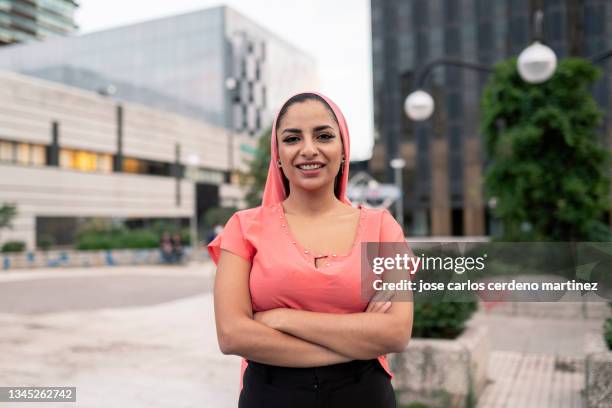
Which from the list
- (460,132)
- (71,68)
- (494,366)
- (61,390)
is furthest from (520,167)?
(71,68)

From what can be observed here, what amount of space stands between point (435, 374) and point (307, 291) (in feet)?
11.2

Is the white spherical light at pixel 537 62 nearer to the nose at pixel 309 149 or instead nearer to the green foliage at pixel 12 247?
the nose at pixel 309 149

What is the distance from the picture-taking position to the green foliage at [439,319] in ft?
18.2

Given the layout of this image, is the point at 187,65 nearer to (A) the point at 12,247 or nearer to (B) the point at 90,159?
(B) the point at 90,159

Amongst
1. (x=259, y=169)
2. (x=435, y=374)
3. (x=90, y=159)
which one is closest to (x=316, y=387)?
(x=435, y=374)

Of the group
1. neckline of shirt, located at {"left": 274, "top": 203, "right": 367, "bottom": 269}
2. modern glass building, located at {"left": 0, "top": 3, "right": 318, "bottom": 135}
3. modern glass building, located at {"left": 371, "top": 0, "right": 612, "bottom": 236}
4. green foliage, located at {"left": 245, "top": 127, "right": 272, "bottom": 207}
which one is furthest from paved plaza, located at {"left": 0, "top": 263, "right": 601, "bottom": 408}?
modern glass building, located at {"left": 0, "top": 3, "right": 318, "bottom": 135}

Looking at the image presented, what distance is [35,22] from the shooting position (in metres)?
97.8

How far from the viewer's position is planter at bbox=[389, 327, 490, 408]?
479 centimetres

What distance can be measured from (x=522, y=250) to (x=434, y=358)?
120 inches

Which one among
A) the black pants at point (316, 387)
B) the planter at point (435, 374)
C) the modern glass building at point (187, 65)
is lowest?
the planter at point (435, 374)

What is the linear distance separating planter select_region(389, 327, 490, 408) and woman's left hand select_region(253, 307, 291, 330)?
128 inches

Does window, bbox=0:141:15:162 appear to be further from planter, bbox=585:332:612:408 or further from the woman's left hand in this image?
the woman's left hand

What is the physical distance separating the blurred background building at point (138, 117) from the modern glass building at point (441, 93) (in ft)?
33.0

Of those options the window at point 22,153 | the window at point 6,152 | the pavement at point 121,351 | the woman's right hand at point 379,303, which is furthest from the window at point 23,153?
the woman's right hand at point 379,303
